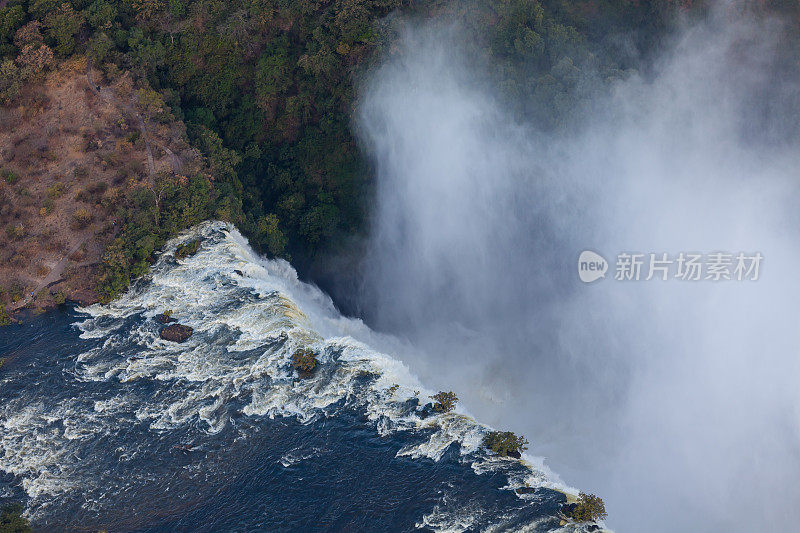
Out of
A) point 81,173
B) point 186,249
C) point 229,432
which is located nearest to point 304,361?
point 229,432

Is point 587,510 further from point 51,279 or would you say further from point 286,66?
point 286,66

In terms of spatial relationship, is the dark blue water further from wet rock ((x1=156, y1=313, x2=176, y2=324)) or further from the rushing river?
wet rock ((x1=156, y1=313, x2=176, y2=324))

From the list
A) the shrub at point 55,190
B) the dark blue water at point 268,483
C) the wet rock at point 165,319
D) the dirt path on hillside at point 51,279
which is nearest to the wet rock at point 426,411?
the dark blue water at point 268,483

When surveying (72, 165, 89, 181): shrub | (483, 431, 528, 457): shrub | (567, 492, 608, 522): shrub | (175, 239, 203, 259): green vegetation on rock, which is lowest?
(567, 492, 608, 522): shrub

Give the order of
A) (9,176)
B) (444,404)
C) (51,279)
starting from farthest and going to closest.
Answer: (9,176) < (51,279) < (444,404)

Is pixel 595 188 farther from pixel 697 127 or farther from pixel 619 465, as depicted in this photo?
pixel 619 465

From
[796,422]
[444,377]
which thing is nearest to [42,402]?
[444,377]

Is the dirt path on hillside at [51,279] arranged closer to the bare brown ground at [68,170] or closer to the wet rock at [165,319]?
the bare brown ground at [68,170]

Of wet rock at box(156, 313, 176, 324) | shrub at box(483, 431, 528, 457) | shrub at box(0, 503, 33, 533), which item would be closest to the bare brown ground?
wet rock at box(156, 313, 176, 324)
